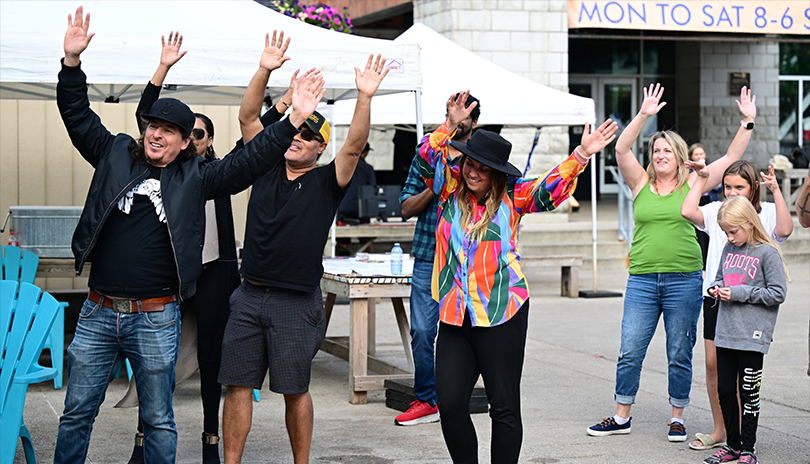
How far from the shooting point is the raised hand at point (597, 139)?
4180mm

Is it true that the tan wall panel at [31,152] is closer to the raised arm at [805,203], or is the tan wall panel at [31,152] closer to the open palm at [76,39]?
the open palm at [76,39]

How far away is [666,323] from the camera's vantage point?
223 inches

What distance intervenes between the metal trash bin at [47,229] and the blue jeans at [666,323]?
13.6 ft

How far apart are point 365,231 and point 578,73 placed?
11.3 meters

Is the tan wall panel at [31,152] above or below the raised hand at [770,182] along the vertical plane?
above

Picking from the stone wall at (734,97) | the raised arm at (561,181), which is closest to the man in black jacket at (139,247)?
the raised arm at (561,181)

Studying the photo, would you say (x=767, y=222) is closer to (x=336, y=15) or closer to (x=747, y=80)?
(x=336, y=15)

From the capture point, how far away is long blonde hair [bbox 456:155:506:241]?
170 inches

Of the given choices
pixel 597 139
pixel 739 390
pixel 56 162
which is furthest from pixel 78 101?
pixel 56 162

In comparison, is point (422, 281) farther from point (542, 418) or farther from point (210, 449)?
point (210, 449)

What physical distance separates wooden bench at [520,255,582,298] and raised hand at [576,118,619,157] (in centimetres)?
769

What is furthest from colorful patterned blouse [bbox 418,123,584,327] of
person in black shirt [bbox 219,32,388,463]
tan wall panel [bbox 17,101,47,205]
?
tan wall panel [bbox 17,101,47,205]

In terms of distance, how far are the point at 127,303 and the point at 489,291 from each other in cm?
155

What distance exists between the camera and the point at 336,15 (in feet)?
44.9
